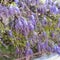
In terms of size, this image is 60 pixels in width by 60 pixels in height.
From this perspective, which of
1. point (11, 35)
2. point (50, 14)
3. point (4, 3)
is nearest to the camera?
point (11, 35)

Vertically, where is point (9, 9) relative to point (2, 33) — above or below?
above

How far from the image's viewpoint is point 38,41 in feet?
7.30

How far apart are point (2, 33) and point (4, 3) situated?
311 millimetres

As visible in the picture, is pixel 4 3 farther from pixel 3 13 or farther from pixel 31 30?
pixel 31 30

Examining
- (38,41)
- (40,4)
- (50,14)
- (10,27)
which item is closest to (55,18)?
(50,14)

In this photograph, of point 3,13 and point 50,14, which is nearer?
point 3,13

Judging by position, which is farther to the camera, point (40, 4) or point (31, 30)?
point (40, 4)

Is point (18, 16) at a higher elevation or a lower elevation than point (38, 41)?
higher

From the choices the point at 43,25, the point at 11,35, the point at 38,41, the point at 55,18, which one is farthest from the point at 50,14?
the point at 11,35

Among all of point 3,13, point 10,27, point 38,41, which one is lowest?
point 38,41

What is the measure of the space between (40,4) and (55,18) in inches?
8.7

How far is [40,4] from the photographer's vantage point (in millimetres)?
2408

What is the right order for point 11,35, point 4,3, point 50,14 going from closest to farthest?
point 11,35
point 4,3
point 50,14

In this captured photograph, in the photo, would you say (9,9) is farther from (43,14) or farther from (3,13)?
(43,14)
